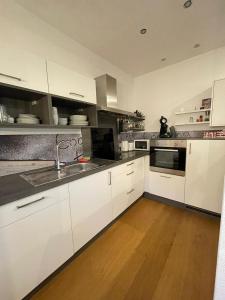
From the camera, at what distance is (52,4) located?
1433 millimetres

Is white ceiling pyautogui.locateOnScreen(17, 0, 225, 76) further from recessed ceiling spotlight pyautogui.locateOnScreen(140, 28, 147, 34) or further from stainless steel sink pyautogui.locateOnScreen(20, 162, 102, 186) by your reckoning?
stainless steel sink pyautogui.locateOnScreen(20, 162, 102, 186)

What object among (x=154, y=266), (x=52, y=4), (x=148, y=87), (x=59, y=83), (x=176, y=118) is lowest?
(x=154, y=266)

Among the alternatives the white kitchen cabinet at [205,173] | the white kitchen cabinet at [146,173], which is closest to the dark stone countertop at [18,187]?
the white kitchen cabinet at [146,173]

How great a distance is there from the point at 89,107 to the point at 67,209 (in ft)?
4.33

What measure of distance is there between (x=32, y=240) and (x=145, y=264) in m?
1.10

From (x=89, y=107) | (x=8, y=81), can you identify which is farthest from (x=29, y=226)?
(x=89, y=107)

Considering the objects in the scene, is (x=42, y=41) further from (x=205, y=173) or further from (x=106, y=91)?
(x=205, y=173)

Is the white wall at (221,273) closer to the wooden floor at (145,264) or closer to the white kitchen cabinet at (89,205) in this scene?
the wooden floor at (145,264)

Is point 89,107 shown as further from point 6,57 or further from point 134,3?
point 134,3

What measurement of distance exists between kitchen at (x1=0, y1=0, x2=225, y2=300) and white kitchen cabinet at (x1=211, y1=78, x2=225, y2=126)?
0.05 feet

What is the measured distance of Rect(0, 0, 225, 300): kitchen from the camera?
3.76 feet

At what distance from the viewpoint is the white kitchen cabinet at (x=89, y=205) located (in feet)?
4.50

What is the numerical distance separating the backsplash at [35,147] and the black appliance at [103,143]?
29cm

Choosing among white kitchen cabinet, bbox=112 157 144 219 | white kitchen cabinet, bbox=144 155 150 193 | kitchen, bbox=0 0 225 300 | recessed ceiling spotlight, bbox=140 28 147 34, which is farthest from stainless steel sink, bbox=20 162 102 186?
recessed ceiling spotlight, bbox=140 28 147 34
